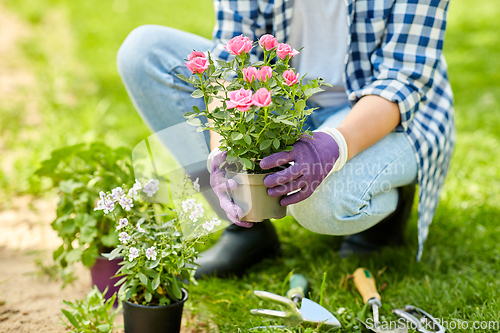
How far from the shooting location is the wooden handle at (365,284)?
1406 mm

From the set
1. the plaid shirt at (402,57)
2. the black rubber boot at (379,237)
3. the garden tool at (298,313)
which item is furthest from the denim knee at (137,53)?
the black rubber boot at (379,237)

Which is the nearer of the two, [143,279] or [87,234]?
[143,279]

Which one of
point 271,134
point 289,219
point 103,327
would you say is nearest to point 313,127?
point 289,219

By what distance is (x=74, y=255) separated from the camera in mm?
1386

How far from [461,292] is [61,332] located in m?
1.23

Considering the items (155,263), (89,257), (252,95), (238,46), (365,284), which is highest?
(238,46)

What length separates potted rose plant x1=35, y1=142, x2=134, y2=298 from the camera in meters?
1.40

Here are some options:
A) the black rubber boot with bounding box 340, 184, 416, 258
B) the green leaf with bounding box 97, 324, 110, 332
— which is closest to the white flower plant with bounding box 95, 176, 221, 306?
the green leaf with bounding box 97, 324, 110, 332

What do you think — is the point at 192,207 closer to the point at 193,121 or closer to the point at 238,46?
the point at 193,121

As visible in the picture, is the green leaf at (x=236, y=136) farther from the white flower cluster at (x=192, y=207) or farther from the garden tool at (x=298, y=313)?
the garden tool at (x=298, y=313)

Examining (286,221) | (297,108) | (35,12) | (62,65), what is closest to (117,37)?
(62,65)

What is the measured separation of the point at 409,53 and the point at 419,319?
2.66 ft

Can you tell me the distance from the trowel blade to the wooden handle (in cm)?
19

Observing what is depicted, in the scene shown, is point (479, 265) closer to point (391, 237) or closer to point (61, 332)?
point (391, 237)
